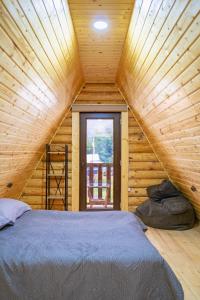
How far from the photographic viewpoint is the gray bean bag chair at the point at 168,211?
381cm

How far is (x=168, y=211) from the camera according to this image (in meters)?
3.84

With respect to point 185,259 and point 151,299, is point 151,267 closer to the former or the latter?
point 151,299

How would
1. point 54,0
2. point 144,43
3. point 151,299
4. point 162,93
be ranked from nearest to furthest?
point 151,299 < point 54,0 < point 144,43 < point 162,93

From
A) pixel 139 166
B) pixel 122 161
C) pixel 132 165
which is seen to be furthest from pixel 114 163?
pixel 139 166

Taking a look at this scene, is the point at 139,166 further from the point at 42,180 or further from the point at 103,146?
the point at 42,180

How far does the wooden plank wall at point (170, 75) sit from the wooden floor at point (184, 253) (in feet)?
1.97

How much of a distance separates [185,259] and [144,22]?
2.50 metres

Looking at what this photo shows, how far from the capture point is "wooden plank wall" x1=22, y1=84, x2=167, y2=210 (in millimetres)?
4555

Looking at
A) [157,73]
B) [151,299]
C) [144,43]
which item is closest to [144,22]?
[144,43]

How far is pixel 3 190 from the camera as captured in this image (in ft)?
11.5

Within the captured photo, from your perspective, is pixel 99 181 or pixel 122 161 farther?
pixel 99 181

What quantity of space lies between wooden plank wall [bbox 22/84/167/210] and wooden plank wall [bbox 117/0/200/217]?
67cm

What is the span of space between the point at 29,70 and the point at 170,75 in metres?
1.25

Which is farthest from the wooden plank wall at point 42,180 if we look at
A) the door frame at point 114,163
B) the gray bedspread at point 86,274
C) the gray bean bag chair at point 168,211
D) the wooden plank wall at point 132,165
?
the gray bedspread at point 86,274
